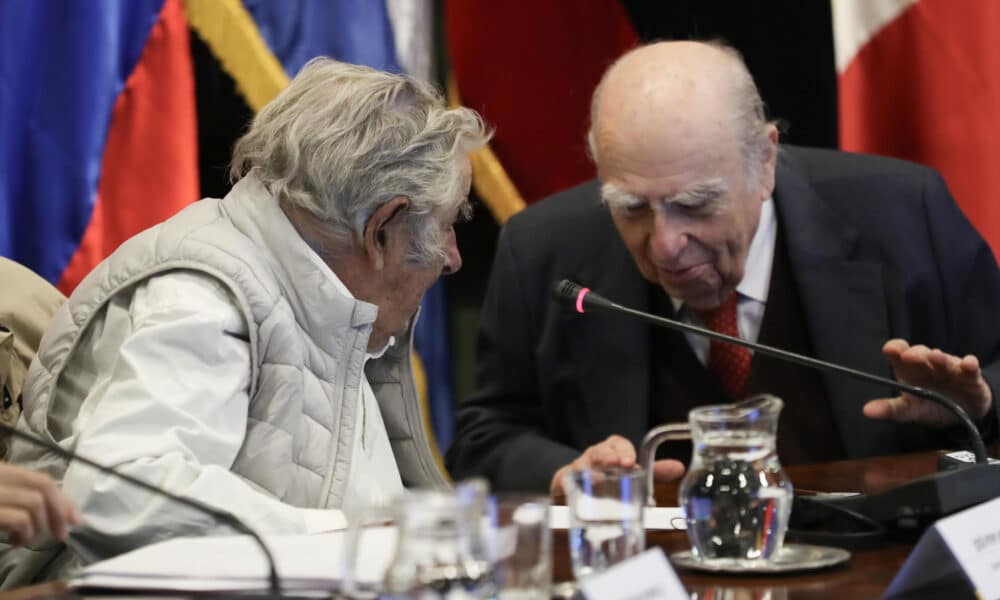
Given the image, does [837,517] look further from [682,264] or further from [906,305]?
[906,305]

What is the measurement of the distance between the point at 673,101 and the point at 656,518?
0.90 meters

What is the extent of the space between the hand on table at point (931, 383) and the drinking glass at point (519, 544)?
98 cm

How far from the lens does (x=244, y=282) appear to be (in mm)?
1510

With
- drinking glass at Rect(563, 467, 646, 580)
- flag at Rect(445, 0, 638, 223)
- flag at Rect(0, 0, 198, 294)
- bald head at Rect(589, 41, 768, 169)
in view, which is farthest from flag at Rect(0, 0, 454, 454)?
drinking glass at Rect(563, 467, 646, 580)

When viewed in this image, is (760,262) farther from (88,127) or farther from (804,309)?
(88,127)

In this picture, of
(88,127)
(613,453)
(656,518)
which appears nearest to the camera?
(656,518)

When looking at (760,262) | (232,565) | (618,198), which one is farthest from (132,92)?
(232,565)

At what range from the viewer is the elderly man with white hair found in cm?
135

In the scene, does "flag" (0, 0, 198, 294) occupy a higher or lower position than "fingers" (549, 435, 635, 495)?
higher

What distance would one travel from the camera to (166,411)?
136 cm

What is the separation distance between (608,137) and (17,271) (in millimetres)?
948

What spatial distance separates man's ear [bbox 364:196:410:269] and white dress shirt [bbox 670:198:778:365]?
2.41 ft

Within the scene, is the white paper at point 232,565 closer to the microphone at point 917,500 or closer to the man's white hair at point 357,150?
the microphone at point 917,500

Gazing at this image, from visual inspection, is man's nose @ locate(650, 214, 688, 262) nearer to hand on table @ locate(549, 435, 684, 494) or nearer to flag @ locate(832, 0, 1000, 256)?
hand on table @ locate(549, 435, 684, 494)
